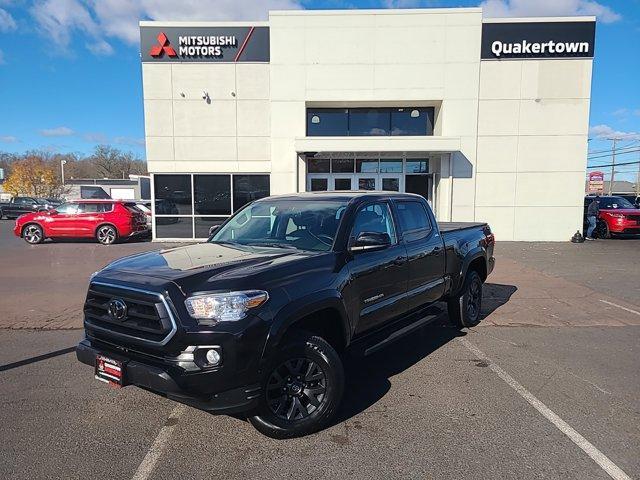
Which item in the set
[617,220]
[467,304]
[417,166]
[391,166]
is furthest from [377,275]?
[617,220]

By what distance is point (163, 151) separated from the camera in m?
16.8

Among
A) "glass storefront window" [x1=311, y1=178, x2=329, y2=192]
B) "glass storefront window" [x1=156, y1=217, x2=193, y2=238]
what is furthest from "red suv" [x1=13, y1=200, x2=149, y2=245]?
"glass storefront window" [x1=311, y1=178, x2=329, y2=192]

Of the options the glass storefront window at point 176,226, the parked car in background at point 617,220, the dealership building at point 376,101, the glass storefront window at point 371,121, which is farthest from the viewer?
the parked car in background at point 617,220

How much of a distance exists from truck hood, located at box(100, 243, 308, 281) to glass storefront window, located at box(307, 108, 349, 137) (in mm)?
14247

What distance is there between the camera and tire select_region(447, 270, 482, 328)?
5.93 metres

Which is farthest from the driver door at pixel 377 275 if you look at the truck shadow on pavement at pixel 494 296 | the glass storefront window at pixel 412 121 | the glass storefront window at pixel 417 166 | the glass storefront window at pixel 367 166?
the glass storefront window at pixel 412 121

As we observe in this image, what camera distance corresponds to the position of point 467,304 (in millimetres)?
6047

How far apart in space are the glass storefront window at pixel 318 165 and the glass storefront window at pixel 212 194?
3.27 metres

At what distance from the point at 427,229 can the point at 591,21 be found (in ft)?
52.0

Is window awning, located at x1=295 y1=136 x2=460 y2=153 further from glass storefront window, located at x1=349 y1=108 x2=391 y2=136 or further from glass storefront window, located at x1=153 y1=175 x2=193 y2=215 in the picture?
glass storefront window, located at x1=153 y1=175 x2=193 y2=215

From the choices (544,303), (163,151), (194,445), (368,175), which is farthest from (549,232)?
(194,445)

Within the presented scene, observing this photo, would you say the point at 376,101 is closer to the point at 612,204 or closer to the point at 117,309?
the point at 612,204

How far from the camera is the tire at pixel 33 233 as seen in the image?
1636cm

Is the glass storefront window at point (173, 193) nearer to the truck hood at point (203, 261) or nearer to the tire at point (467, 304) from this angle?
the tire at point (467, 304)
